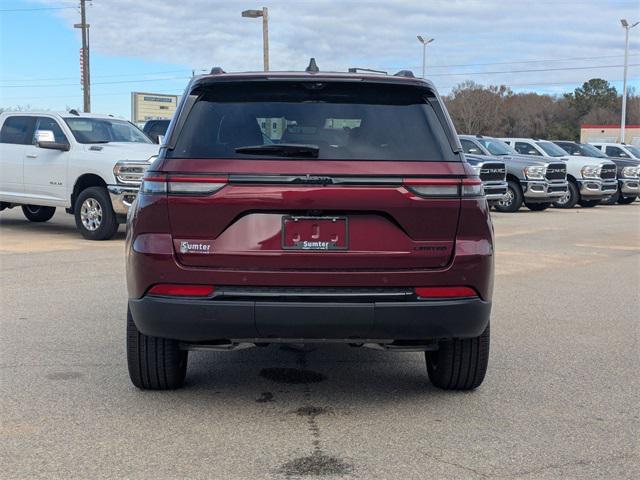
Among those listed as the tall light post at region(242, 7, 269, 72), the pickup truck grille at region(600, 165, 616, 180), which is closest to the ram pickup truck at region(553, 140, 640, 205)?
the pickup truck grille at region(600, 165, 616, 180)

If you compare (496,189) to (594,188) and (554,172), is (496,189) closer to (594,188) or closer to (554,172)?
(554,172)

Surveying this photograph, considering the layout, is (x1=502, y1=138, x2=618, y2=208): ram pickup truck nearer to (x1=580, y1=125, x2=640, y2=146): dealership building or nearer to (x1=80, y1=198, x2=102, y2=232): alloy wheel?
(x1=80, y1=198, x2=102, y2=232): alloy wheel

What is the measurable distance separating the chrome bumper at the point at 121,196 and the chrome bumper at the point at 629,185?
19.3m

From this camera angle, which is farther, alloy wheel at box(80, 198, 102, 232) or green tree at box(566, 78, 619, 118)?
green tree at box(566, 78, 619, 118)

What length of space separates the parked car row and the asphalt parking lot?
44.5 feet

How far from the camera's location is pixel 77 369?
17.9 ft

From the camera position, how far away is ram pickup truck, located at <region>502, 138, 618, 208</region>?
930 inches

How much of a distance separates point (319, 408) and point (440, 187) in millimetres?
1487

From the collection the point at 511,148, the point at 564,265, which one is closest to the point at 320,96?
the point at 564,265

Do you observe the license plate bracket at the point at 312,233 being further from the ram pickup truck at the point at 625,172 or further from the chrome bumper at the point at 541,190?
the ram pickup truck at the point at 625,172

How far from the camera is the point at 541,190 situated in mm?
21391

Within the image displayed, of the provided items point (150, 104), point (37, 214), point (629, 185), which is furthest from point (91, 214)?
point (150, 104)

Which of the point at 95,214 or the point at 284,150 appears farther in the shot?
the point at 95,214

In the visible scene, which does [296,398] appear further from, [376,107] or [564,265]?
[564,265]
